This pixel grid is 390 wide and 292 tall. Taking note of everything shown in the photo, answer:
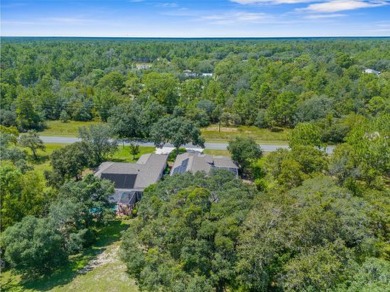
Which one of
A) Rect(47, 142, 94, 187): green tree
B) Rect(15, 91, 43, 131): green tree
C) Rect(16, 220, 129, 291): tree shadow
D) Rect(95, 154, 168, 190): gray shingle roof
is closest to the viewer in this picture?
Rect(16, 220, 129, 291): tree shadow

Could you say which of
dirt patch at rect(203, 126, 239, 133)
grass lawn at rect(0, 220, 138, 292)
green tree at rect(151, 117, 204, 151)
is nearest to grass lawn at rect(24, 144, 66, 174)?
green tree at rect(151, 117, 204, 151)

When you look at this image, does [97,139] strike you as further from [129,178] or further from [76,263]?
[76,263]

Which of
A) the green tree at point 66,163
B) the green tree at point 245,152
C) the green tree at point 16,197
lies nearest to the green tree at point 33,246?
the green tree at point 16,197

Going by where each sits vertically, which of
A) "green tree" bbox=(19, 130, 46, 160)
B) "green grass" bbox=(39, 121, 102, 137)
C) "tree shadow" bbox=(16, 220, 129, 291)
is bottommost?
"tree shadow" bbox=(16, 220, 129, 291)

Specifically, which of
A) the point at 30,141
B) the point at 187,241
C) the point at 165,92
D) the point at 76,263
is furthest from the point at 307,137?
the point at 165,92

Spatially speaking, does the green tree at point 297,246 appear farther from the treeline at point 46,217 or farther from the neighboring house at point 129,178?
the neighboring house at point 129,178

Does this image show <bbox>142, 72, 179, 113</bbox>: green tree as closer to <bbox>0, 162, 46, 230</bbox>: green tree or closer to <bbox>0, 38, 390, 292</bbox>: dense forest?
<bbox>0, 38, 390, 292</bbox>: dense forest
